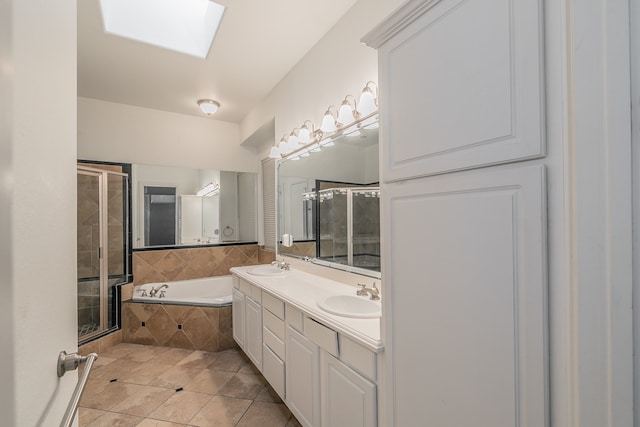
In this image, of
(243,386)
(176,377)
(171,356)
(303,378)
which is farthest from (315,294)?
(171,356)

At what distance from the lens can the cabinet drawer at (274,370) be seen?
189 centimetres

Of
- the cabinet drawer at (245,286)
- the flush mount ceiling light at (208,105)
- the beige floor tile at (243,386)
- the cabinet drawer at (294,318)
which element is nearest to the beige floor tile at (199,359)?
the beige floor tile at (243,386)

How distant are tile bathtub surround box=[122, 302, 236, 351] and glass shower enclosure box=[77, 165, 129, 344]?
24 centimetres

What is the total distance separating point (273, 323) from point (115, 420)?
4.07 ft

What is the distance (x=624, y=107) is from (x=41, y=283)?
122 cm

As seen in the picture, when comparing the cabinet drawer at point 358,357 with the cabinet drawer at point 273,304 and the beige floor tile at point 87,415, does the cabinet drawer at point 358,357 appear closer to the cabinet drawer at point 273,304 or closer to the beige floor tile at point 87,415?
the cabinet drawer at point 273,304

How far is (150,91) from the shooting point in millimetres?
3230

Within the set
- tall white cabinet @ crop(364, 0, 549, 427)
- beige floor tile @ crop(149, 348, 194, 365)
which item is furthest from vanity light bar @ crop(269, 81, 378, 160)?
beige floor tile @ crop(149, 348, 194, 365)

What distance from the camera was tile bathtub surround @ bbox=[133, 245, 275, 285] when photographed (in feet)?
11.8

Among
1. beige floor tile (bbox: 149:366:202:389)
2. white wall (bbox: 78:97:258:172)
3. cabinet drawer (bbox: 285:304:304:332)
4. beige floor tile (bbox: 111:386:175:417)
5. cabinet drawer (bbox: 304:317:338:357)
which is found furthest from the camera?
white wall (bbox: 78:97:258:172)

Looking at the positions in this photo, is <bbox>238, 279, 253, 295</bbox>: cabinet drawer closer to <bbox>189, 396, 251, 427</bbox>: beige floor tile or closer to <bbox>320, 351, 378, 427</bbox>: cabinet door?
<bbox>189, 396, 251, 427</bbox>: beige floor tile

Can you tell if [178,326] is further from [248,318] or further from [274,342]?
[274,342]

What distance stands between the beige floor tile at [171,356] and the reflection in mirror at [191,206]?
4.54ft

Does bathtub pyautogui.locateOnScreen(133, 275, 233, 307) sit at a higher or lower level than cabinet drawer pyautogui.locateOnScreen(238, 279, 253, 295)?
lower
